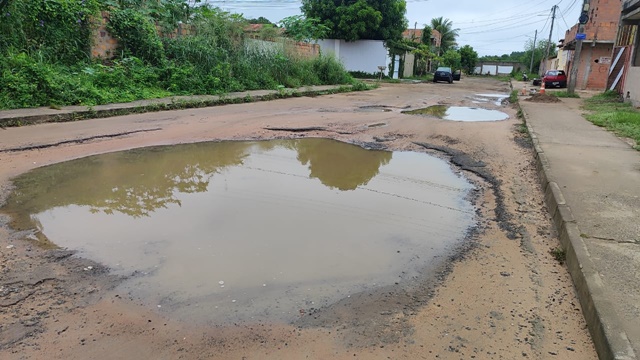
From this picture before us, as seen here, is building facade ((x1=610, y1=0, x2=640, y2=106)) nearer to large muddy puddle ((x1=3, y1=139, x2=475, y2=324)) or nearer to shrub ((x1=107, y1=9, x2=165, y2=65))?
large muddy puddle ((x1=3, y1=139, x2=475, y2=324))

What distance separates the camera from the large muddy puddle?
3084mm

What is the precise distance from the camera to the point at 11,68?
34.2ft

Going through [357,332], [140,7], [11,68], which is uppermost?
[140,7]

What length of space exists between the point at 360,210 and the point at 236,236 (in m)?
1.47

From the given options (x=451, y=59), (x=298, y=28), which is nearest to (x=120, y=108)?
→ (x=298, y=28)

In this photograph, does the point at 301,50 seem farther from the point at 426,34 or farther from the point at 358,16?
the point at 426,34

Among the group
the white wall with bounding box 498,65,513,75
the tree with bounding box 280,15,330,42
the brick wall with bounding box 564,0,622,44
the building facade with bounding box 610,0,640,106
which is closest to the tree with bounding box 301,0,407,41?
the tree with bounding box 280,15,330,42

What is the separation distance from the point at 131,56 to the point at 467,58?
5889 cm

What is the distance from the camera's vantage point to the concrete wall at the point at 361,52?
32.0 m

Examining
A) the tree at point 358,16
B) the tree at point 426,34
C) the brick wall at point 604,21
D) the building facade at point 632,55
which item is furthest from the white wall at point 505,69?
the building facade at point 632,55

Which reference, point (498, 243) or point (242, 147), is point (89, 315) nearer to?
point (498, 243)

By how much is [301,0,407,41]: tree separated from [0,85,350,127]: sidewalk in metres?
15.7

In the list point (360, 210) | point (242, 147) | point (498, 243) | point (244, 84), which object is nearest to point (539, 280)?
point (498, 243)

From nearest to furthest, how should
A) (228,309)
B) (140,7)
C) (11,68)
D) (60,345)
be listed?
(60,345)
(228,309)
(11,68)
(140,7)
